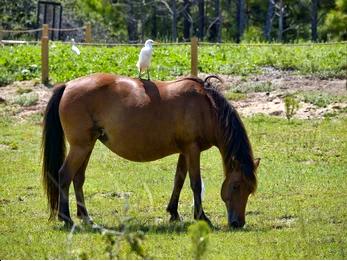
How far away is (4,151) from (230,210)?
6516 mm

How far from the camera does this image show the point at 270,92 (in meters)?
20.3

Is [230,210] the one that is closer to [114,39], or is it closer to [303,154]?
[303,154]

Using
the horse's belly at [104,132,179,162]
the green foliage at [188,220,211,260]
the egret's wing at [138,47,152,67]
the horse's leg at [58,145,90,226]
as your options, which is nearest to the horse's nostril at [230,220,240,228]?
the horse's belly at [104,132,179,162]

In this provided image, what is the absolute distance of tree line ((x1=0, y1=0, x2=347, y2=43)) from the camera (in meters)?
38.3

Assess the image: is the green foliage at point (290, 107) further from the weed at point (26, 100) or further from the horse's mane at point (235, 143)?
the horse's mane at point (235, 143)

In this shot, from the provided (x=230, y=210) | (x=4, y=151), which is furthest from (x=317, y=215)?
(x=4, y=151)

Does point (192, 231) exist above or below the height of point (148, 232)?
above

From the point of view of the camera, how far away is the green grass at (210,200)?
9031mm

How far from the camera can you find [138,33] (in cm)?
4644

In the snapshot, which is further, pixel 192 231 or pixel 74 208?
pixel 74 208

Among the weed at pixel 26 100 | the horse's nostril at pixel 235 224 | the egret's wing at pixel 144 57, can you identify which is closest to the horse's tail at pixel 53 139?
the horse's nostril at pixel 235 224

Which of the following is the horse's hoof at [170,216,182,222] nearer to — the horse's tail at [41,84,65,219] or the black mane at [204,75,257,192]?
the black mane at [204,75,257,192]

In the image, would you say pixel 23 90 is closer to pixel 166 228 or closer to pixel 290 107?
pixel 290 107

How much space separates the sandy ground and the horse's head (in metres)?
8.26
